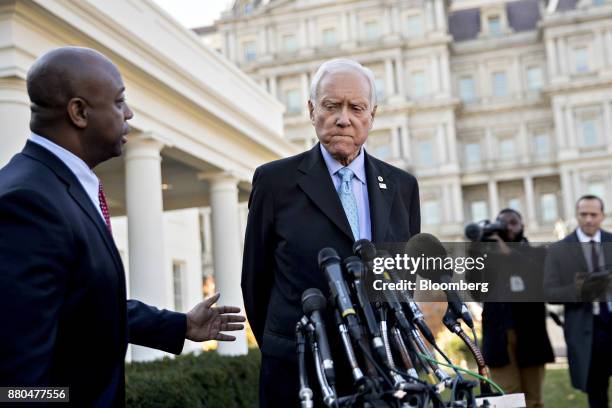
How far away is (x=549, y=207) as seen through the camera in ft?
202

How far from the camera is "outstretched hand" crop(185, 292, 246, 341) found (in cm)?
312

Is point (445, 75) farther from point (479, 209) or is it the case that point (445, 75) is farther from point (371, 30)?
point (479, 209)

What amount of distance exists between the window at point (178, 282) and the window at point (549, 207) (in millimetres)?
44656

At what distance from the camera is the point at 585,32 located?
60.8m

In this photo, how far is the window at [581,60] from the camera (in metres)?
60.2

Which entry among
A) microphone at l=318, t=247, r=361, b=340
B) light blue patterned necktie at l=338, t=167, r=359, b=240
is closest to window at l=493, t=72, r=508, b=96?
light blue patterned necktie at l=338, t=167, r=359, b=240

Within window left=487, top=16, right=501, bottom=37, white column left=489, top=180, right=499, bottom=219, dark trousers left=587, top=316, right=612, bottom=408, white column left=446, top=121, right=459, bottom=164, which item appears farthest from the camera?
window left=487, top=16, right=501, bottom=37

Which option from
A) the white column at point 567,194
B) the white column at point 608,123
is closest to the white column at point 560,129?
the white column at point 567,194

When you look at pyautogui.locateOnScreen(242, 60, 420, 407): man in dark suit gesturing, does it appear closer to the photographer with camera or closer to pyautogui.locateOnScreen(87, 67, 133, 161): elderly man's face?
pyautogui.locateOnScreen(87, 67, 133, 161): elderly man's face

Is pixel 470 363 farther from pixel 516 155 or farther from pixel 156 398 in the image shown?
pixel 516 155

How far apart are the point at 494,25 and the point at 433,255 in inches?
2661

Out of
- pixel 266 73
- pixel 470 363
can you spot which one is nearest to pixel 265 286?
pixel 470 363

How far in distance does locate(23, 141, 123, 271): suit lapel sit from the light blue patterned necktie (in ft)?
3.43

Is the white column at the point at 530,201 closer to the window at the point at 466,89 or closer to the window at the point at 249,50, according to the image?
the window at the point at 466,89
